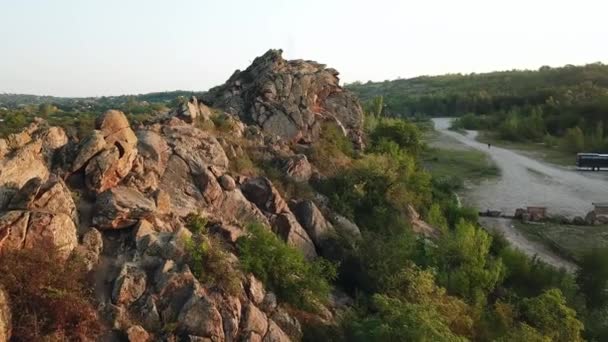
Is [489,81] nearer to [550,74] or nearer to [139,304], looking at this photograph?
[550,74]

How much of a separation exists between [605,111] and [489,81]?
85.1m

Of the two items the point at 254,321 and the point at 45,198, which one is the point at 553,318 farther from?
the point at 45,198

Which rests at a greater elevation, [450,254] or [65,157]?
[65,157]

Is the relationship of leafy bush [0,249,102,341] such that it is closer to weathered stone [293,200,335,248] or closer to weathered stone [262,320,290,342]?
weathered stone [262,320,290,342]

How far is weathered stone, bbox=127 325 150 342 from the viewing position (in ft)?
33.2

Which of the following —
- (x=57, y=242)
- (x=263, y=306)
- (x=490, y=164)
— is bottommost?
(x=490, y=164)

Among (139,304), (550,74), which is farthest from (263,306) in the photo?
(550,74)

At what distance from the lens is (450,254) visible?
18766 mm

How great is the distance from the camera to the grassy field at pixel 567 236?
1177 inches

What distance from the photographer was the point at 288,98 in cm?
2691

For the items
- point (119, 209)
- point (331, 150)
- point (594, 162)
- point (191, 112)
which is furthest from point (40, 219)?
point (594, 162)

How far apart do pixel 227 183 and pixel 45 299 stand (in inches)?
305

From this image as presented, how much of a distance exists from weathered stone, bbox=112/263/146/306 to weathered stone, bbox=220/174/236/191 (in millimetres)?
5647

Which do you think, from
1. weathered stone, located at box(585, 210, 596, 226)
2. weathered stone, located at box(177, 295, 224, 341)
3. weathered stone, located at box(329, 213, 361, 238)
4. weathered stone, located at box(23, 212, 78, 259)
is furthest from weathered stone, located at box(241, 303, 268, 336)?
weathered stone, located at box(585, 210, 596, 226)
